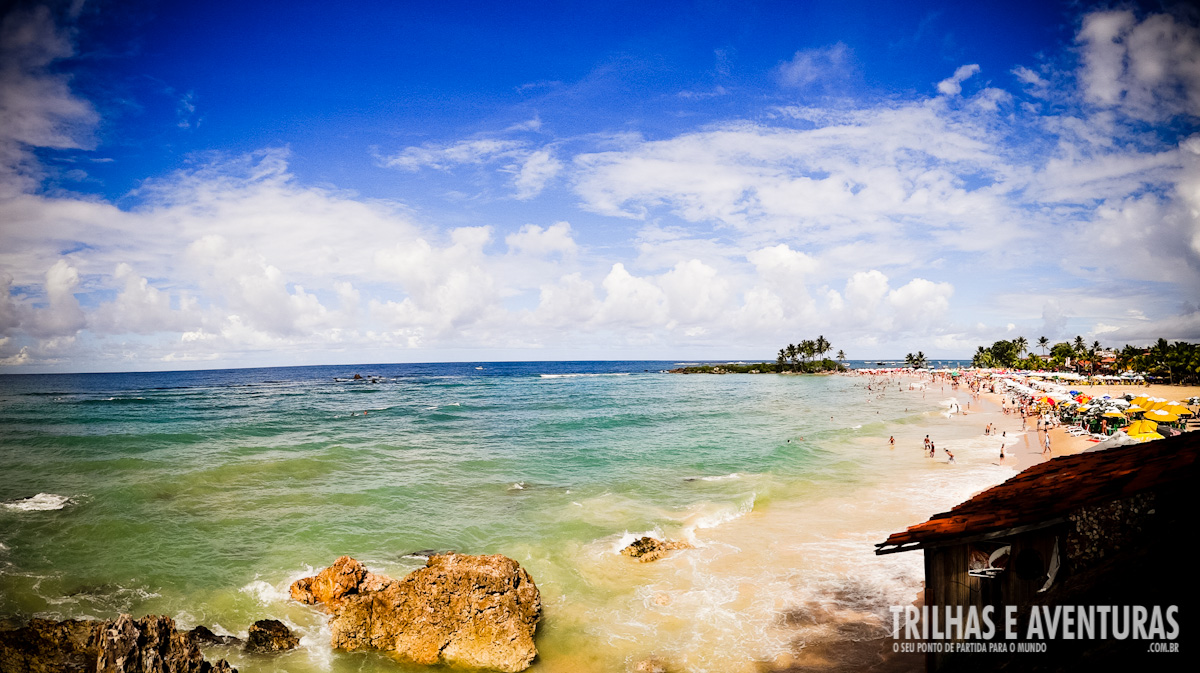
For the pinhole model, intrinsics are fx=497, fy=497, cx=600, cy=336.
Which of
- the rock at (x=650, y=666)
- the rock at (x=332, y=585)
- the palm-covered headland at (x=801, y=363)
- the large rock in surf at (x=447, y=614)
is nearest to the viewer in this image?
the rock at (x=650, y=666)

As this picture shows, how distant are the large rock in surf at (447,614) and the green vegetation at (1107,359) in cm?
9498

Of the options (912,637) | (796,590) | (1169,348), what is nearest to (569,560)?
(796,590)

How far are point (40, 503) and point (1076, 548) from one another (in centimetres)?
3669

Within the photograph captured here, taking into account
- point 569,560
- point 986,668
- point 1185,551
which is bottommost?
point 569,560

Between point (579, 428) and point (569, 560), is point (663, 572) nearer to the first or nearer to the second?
point (569, 560)

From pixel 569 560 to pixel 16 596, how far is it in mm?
16681

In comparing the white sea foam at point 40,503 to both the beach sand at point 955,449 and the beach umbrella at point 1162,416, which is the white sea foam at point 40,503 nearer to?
the beach sand at point 955,449

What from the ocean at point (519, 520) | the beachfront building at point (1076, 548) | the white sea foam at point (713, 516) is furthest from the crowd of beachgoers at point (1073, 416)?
the white sea foam at point (713, 516)

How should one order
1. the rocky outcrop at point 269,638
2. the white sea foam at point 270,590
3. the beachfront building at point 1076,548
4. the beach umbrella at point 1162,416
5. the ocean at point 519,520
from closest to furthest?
the beachfront building at point 1076,548 < the rocky outcrop at point 269,638 < the ocean at point 519,520 < the white sea foam at point 270,590 < the beach umbrella at point 1162,416

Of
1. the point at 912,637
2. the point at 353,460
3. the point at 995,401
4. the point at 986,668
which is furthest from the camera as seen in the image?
the point at 995,401

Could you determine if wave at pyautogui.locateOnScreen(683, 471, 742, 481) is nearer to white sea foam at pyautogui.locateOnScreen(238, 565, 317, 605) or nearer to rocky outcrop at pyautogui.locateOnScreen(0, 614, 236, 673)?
white sea foam at pyautogui.locateOnScreen(238, 565, 317, 605)

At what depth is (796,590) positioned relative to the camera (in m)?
15.8

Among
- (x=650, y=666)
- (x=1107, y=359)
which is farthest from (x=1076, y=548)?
(x=1107, y=359)

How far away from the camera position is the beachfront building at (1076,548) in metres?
5.18
